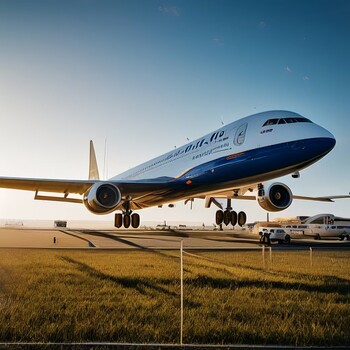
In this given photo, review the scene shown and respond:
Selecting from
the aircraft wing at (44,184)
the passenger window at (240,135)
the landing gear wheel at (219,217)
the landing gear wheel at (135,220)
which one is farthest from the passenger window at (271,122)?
the landing gear wheel at (135,220)

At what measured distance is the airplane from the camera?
56.7 feet

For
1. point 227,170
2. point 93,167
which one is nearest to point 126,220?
point 227,170

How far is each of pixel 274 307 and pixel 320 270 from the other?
8.51 meters

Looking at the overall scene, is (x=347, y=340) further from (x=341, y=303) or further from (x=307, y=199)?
(x=307, y=199)

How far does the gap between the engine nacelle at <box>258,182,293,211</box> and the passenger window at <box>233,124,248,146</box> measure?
516 cm

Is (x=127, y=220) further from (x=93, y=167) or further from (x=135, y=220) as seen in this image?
(x=93, y=167)

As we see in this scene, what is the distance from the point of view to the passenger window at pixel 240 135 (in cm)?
1941

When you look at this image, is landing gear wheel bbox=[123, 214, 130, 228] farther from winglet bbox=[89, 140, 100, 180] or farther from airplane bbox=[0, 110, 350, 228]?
winglet bbox=[89, 140, 100, 180]

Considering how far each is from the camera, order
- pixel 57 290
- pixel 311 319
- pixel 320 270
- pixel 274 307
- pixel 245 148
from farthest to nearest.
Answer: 1. pixel 245 148
2. pixel 320 270
3. pixel 57 290
4. pixel 274 307
5. pixel 311 319

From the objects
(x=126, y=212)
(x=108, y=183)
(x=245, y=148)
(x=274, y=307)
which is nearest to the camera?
(x=274, y=307)

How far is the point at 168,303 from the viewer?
10.3 meters

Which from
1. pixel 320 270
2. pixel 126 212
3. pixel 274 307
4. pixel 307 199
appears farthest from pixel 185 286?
pixel 307 199

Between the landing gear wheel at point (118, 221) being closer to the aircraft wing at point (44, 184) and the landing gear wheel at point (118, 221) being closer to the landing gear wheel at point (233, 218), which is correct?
the aircraft wing at point (44, 184)

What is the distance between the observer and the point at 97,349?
6.40m
